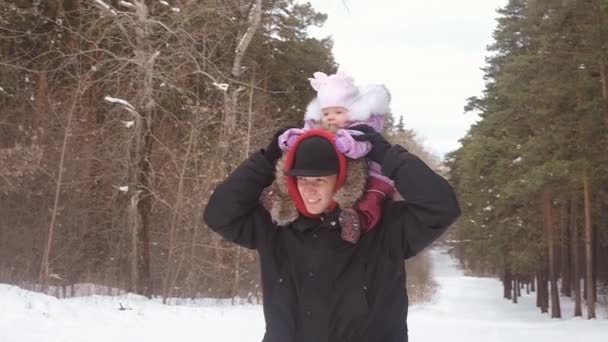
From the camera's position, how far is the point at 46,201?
603 inches

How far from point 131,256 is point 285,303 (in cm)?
1378

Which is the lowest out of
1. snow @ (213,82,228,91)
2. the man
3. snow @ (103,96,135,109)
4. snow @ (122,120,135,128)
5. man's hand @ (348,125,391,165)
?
the man

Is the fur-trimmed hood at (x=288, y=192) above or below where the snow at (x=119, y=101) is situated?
below

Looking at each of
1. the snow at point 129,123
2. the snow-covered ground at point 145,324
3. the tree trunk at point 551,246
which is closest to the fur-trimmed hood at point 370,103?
the snow-covered ground at point 145,324

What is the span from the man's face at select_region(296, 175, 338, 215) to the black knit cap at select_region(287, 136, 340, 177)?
0.05 meters

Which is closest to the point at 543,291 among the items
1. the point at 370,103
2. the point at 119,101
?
the point at 119,101

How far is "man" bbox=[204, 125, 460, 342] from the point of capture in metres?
2.68

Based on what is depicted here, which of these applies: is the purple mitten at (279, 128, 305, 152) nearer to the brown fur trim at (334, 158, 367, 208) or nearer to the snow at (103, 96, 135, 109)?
the brown fur trim at (334, 158, 367, 208)

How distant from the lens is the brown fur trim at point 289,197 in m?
2.71

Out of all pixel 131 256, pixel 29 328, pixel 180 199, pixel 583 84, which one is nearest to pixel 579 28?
pixel 583 84

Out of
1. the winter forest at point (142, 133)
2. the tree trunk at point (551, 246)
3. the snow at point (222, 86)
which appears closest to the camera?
the winter forest at point (142, 133)

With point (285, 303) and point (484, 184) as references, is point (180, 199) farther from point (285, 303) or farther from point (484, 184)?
point (484, 184)

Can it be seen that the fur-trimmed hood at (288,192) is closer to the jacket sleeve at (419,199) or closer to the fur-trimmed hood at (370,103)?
the jacket sleeve at (419,199)

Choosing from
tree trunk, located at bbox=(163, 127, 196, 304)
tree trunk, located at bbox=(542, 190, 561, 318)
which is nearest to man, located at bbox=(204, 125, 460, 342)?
tree trunk, located at bbox=(163, 127, 196, 304)
